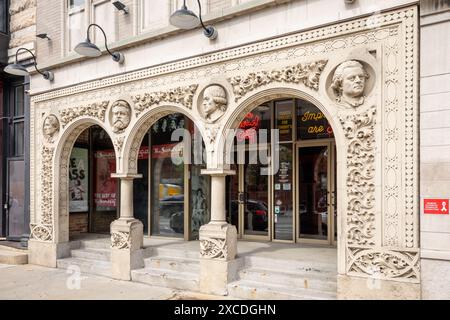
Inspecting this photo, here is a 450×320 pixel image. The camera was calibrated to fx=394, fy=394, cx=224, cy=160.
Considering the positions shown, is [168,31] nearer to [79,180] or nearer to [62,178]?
[62,178]

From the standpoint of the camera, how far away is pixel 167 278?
22.6 ft

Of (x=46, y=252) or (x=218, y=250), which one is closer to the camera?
(x=218, y=250)

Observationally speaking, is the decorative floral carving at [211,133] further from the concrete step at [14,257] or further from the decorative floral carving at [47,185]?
the concrete step at [14,257]

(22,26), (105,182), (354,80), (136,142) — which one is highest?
(22,26)

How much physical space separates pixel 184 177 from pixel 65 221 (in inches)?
112

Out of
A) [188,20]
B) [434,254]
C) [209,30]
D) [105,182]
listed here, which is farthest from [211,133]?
[105,182]

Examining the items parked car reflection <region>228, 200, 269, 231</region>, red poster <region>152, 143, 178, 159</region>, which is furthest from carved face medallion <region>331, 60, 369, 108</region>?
red poster <region>152, 143, 178, 159</region>

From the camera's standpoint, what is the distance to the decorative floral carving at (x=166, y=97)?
682cm

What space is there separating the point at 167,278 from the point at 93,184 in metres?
4.97

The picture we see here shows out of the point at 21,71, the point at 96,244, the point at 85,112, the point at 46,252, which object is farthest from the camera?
the point at 96,244

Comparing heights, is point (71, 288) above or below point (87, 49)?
below
